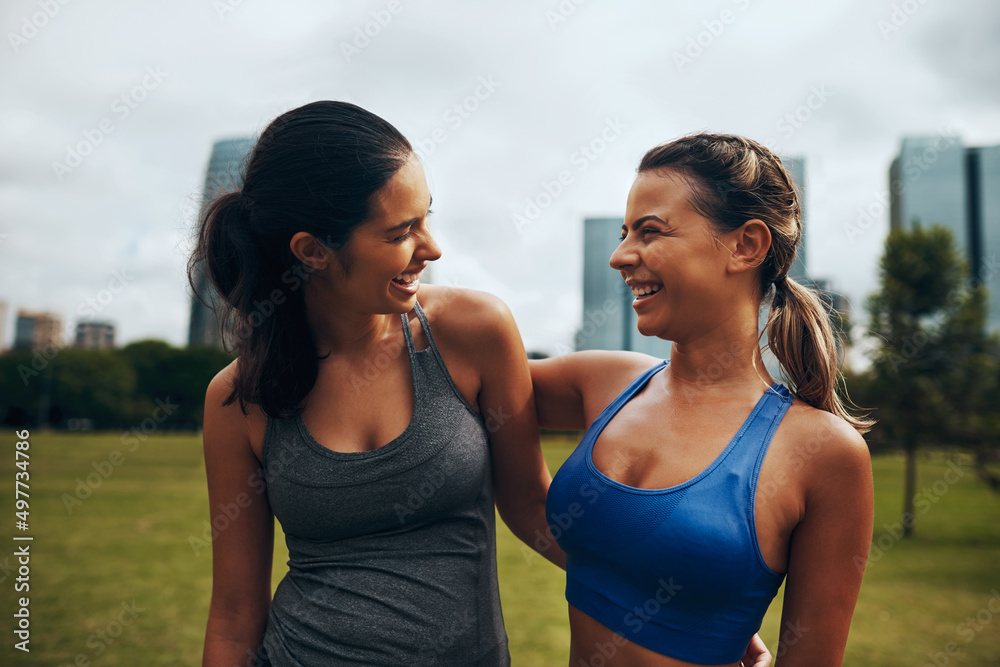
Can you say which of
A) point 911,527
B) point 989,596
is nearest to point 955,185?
point 911,527

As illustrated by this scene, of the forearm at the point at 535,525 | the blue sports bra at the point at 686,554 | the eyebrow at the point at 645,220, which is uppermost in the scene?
the eyebrow at the point at 645,220

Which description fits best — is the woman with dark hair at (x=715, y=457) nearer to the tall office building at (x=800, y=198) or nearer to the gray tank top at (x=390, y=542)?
the tall office building at (x=800, y=198)

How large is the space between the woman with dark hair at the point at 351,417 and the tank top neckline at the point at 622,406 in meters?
0.26

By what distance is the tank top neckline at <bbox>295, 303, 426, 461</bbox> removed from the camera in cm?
192

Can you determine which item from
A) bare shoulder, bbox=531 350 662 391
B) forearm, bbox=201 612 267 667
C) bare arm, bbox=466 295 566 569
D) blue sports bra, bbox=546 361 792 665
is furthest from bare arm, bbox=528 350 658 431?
forearm, bbox=201 612 267 667

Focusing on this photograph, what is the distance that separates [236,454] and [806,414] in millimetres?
1731

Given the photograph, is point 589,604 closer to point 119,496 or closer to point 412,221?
point 412,221

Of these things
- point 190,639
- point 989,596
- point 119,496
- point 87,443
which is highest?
point 190,639

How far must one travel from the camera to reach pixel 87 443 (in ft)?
115

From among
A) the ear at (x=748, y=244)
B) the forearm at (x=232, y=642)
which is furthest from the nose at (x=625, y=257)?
the forearm at (x=232, y=642)

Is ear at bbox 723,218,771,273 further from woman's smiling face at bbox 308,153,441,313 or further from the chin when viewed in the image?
woman's smiling face at bbox 308,153,441,313

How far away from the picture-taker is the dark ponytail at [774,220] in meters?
1.89

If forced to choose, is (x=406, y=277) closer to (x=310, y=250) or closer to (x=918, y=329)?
(x=310, y=250)

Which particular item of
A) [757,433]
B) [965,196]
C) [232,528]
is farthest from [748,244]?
[965,196]
